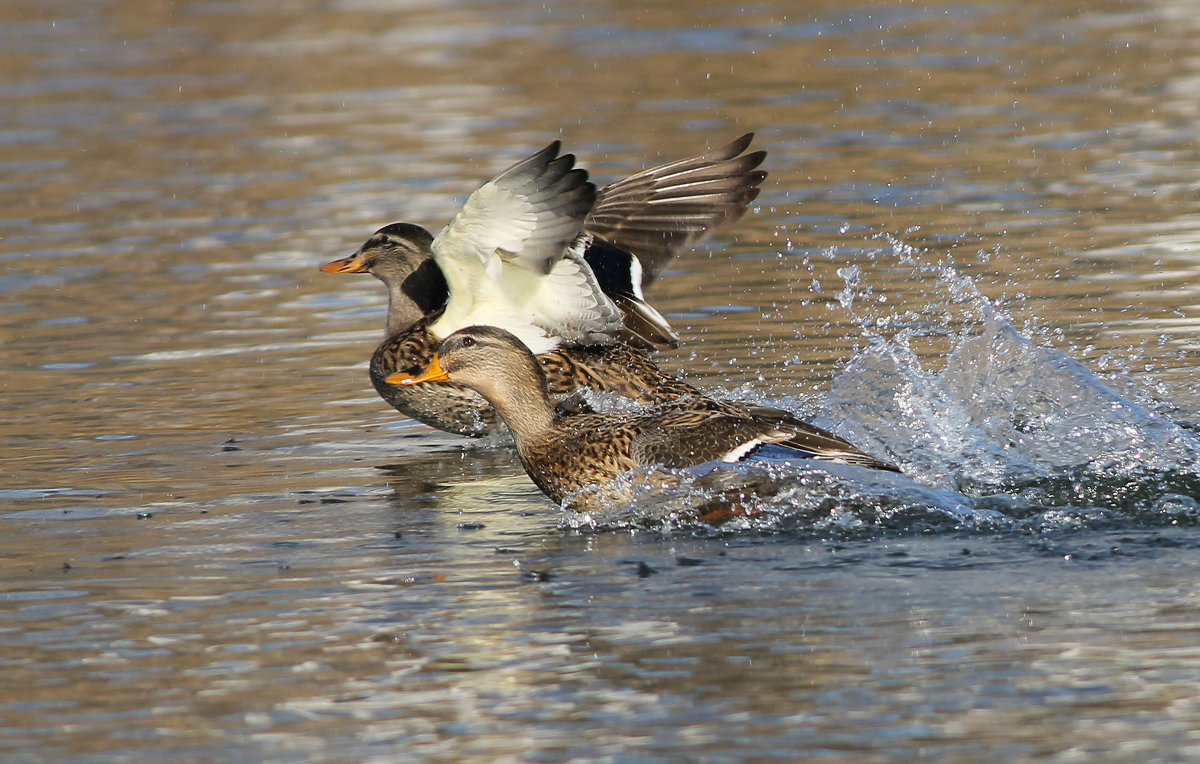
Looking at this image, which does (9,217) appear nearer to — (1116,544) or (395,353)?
(395,353)

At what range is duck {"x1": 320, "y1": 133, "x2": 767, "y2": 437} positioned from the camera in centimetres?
783

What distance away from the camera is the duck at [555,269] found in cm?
783

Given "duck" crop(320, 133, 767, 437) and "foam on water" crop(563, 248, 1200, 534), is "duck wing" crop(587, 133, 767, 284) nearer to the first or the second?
"duck" crop(320, 133, 767, 437)

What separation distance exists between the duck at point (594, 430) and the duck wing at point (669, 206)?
85.5 inches

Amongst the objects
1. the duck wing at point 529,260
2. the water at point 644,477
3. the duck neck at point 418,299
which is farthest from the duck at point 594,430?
the duck neck at point 418,299

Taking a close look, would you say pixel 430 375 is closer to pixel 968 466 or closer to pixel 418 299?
pixel 418 299

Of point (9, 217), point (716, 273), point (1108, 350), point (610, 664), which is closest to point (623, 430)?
point (610, 664)

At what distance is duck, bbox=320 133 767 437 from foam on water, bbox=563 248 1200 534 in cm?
101

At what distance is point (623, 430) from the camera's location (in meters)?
7.11

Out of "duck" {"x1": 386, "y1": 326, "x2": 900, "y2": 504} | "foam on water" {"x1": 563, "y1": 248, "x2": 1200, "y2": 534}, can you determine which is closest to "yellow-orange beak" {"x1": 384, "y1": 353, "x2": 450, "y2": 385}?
"duck" {"x1": 386, "y1": 326, "x2": 900, "y2": 504}

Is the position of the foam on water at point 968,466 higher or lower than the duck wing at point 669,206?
lower

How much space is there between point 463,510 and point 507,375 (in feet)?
1.88

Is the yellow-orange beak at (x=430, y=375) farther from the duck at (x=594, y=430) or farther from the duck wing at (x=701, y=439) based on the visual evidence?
the duck wing at (x=701, y=439)

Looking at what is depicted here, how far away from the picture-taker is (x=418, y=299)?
364 inches
